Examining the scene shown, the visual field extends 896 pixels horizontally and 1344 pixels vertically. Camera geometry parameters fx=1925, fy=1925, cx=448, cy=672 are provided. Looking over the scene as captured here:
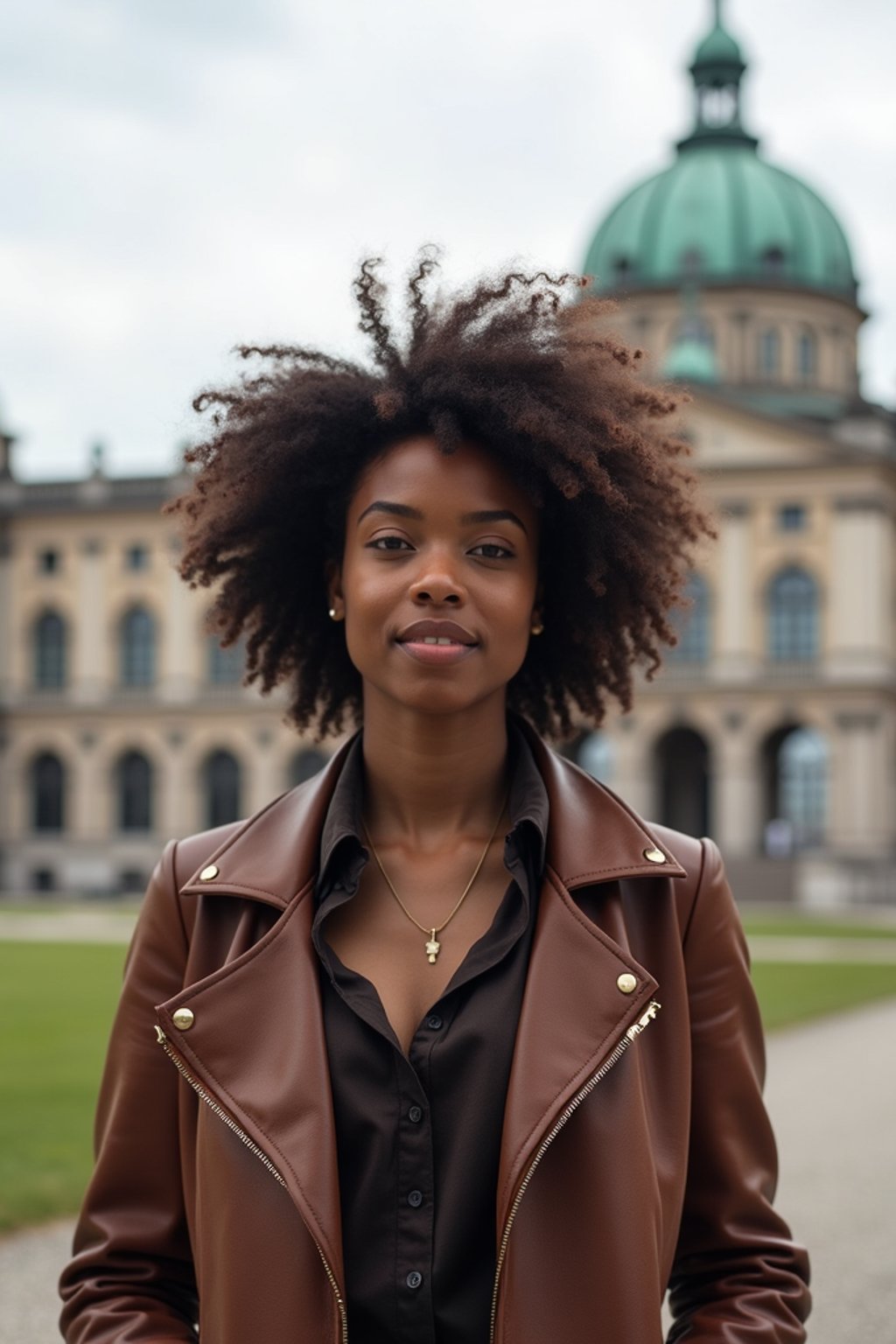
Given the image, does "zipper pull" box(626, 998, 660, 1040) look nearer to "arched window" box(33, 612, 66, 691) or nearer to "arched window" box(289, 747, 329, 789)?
"arched window" box(289, 747, 329, 789)

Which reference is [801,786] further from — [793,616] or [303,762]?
[303,762]

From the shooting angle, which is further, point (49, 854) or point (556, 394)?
point (49, 854)

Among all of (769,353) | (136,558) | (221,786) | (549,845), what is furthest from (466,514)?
Result: (769,353)

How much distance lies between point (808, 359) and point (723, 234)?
507cm

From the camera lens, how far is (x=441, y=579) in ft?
10.1

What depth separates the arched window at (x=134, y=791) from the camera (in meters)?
63.6

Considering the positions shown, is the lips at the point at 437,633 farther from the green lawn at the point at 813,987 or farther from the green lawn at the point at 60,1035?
the green lawn at the point at 813,987

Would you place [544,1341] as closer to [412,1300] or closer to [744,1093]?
[412,1300]

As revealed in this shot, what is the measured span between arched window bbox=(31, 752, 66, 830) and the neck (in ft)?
204

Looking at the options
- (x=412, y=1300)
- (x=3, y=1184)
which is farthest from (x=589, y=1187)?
(x=3, y=1184)

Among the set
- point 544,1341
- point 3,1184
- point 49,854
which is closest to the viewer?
point 544,1341

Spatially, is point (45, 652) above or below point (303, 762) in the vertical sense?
above

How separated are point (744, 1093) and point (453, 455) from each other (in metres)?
1.14

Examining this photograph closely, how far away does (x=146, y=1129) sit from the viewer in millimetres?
3041
